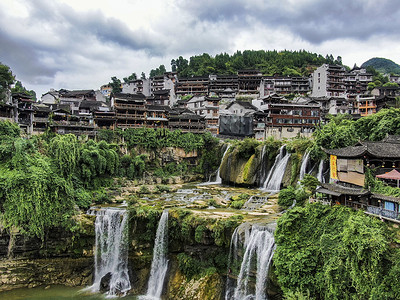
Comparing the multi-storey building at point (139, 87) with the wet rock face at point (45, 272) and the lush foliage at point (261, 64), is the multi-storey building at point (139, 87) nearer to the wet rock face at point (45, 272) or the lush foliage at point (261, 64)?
the lush foliage at point (261, 64)

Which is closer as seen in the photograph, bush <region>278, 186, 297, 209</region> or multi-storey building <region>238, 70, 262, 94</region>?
bush <region>278, 186, 297, 209</region>

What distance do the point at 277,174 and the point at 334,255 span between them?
20.4 metres

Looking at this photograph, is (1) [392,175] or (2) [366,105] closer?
(1) [392,175]

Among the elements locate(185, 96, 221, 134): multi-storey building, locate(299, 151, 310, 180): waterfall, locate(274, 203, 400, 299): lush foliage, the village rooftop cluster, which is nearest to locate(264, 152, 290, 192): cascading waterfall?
locate(299, 151, 310, 180): waterfall

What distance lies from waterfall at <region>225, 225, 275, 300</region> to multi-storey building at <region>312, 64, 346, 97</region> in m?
70.5

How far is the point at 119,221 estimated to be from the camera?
2536 centimetres

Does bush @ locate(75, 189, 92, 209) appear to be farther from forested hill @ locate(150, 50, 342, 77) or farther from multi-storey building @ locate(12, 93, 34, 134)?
forested hill @ locate(150, 50, 342, 77)

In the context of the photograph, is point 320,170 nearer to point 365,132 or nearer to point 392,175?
point 365,132

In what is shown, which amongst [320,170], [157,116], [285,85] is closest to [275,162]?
[320,170]

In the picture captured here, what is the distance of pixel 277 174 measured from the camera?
35.2m

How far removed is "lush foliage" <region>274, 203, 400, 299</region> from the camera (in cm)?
1369

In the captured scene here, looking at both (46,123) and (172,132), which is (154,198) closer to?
(172,132)

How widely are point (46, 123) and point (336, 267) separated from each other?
5174 cm

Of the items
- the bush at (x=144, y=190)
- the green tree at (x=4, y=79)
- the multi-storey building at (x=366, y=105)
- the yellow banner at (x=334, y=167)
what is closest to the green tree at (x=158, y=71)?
the green tree at (x=4, y=79)
